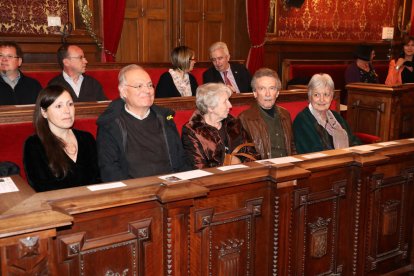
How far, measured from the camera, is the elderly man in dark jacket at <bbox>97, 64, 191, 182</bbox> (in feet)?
8.71

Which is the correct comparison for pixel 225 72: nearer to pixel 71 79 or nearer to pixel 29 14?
pixel 71 79

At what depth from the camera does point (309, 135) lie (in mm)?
3246

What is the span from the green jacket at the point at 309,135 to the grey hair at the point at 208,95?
2.01ft

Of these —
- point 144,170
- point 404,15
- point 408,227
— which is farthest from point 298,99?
point 404,15

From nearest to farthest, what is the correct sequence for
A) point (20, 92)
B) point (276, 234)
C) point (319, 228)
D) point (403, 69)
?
point (276, 234), point (319, 228), point (20, 92), point (403, 69)

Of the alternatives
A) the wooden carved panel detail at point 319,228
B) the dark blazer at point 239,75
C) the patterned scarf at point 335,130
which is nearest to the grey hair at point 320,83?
the patterned scarf at point 335,130

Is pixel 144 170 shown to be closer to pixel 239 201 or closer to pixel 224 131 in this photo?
pixel 224 131

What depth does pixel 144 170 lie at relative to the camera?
269cm

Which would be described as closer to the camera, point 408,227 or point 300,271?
point 300,271

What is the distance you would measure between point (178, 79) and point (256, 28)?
3.16 metres

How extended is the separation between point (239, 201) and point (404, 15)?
8.75m

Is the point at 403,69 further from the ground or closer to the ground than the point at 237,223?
further from the ground

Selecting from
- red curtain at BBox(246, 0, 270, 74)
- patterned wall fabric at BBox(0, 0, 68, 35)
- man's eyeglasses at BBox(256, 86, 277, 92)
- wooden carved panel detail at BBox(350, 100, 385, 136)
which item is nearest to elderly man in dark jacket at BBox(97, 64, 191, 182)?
man's eyeglasses at BBox(256, 86, 277, 92)

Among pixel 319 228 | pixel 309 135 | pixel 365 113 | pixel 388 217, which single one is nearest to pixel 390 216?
pixel 388 217
